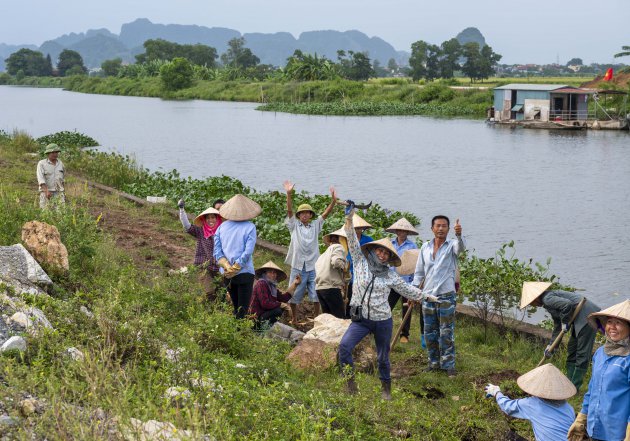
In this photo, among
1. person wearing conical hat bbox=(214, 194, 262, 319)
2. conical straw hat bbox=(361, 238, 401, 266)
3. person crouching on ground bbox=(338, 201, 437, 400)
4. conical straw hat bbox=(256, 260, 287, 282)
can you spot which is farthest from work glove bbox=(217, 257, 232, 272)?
conical straw hat bbox=(361, 238, 401, 266)

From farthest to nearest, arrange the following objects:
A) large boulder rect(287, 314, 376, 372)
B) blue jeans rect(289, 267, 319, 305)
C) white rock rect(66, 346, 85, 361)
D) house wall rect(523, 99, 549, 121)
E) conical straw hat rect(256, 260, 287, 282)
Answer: house wall rect(523, 99, 549, 121), blue jeans rect(289, 267, 319, 305), conical straw hat rect(256, 260, 287, 282), large boulder rect(287, 314, 376, 372), white rock rect(66, 346, 85, 361)

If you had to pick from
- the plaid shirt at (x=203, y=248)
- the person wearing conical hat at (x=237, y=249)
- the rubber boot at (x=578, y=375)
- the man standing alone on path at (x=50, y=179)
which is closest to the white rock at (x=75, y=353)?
the person wearing conical hat at (x=237, y=249)

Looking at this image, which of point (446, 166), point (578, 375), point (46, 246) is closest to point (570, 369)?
point (578, 375)

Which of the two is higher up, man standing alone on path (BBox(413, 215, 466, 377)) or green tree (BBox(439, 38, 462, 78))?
green tree (BBox(439, 38, 462, 78))

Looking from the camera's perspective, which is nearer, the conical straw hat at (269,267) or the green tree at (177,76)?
the conical straw hat at (269,267)

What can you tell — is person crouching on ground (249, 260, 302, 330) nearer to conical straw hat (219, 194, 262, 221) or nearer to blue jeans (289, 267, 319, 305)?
blue jeans (289, 267, 319, 305)

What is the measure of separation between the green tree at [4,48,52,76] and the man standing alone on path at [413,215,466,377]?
178 metres

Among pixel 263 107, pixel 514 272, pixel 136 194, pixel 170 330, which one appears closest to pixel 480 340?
pixel 514 272

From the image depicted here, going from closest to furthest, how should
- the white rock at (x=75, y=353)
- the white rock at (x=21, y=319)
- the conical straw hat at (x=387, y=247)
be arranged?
the white rock at (x=75, y=353)
the white rock at (x=21, y=319)
the conical straw hat at (x=387, y=247)

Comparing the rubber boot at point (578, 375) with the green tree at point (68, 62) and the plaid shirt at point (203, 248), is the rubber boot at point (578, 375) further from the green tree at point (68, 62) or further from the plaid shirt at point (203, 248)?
the green tree at point (68, 62)

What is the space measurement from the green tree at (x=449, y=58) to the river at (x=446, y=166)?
54106 mm

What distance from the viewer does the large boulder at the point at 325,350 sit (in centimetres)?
773

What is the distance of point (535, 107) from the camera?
50938mm

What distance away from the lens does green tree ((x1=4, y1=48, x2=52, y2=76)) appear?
173 m
